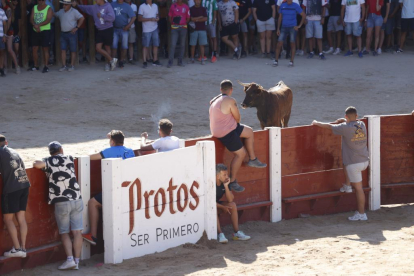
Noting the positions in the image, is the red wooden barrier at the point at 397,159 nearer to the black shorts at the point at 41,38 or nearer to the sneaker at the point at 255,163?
the sneaker at the point at 255,163

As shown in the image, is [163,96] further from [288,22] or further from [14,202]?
[14,202]

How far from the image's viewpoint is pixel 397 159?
11070 millimetres

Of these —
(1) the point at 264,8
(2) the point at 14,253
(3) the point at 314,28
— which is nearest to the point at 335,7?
(3) the point at 314,28

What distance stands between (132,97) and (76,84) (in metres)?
1.29

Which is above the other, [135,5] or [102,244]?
[135,5]

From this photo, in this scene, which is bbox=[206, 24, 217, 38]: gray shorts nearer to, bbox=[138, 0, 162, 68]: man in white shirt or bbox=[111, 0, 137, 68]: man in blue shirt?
bbox=[138, 0, 162, 68]: man in white shirt

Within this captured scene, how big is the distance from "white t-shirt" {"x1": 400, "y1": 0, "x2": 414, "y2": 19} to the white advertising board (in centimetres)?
1209

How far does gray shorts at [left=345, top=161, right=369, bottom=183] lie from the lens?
396 inches

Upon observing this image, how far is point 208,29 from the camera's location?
18594 mm

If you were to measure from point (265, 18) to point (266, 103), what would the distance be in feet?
24.5

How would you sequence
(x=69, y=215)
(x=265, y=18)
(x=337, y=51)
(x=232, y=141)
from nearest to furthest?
(x=69, y=215)
(x=232, y=141)
(x=265, y=18)
(x=337, y=51)

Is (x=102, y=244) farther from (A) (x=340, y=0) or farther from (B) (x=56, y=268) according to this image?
(A) (x=340, y=0)

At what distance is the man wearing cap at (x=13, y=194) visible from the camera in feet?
23.8

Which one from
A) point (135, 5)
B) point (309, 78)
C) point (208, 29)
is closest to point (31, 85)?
point (135, 5)
